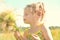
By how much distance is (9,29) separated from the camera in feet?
4.38

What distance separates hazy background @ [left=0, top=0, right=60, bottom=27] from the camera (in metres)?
1.35

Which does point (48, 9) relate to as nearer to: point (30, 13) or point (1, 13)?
point (30, 13)

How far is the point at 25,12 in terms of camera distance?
1334 millimetres

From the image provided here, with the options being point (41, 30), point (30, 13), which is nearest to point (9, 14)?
point (30, 13)

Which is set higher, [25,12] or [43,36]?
[25,12]

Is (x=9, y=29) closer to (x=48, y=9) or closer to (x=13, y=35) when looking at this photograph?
(x=13, y=35)

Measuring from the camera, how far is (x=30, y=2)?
1.35m

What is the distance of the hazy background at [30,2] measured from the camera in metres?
1.35

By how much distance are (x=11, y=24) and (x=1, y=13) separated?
106 millimetres

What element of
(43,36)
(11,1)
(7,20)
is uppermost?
(11,1)

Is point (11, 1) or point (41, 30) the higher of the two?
point (11, 1)

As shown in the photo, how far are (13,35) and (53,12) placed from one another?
336 millimetres

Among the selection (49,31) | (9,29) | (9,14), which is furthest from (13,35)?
(49,31)

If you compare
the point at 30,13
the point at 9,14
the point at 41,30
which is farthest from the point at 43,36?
the point at 9,14
